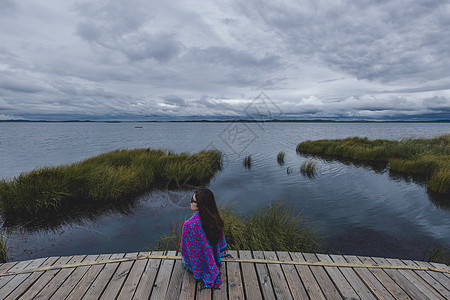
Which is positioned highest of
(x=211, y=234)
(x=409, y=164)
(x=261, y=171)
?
(x=211, y=234)

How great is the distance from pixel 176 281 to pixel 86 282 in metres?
1.46

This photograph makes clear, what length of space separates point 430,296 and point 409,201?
9.62 m

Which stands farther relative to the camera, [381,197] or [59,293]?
[381,197]

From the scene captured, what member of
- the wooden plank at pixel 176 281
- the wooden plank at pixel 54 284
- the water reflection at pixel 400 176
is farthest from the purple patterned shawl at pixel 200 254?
the water reflection at pixel 400 176

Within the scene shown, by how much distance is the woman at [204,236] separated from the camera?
11.3 feet

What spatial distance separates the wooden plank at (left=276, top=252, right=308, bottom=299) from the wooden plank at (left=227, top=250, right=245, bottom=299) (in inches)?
31.3

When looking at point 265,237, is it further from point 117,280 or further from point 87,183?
point 87,183

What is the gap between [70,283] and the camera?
142 inches

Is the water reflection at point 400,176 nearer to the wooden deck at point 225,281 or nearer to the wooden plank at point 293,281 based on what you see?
the wooden deck at point 225,281

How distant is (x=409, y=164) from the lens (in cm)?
1568

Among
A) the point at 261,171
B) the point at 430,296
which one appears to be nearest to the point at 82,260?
the point at 430,296

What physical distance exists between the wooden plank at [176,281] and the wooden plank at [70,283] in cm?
152

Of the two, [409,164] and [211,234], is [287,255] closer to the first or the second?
[211,234]

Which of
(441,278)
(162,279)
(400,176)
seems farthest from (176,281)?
(400,176)
